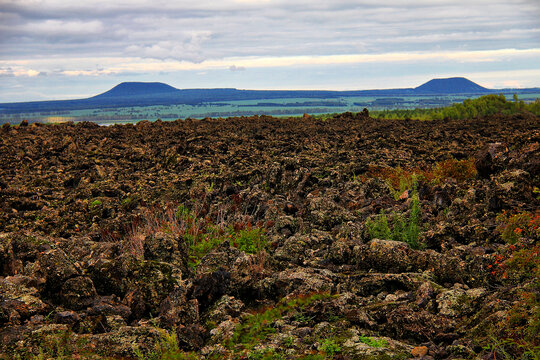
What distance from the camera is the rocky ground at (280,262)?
17.3ft

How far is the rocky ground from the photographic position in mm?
5273

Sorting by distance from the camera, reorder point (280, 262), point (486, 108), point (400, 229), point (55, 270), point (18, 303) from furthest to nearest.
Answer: point (486, 108) < point (400, 229) < point (280, 262) < point (55, 270) < point (18, 303)

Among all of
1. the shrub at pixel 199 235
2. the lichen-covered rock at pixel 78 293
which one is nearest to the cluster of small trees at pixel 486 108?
the shrub at pixel 199 235

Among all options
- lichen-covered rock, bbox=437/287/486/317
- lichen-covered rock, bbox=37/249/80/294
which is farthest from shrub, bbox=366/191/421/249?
lichen-covered rock, bbox=37/249/80/294

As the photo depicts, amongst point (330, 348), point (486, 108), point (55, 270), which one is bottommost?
point (330, 348)

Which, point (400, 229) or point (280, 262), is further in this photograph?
point (400, 229)

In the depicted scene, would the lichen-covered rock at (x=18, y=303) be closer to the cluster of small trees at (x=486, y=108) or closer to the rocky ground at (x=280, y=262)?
the rocky ground at (x=280, y=262)

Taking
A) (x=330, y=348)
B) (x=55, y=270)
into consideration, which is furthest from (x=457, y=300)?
(x=55, y=270)

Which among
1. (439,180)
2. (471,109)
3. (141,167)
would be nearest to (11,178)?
(141,167)

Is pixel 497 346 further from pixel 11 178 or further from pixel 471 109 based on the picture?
pixel 471 109

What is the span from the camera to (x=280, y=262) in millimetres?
8023

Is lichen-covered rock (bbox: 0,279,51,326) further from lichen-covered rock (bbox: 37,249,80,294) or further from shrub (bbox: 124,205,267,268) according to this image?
shrub (bbox: 124,205,267,268)

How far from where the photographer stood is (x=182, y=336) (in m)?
5.56

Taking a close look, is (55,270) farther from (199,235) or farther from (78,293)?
(199,235)
